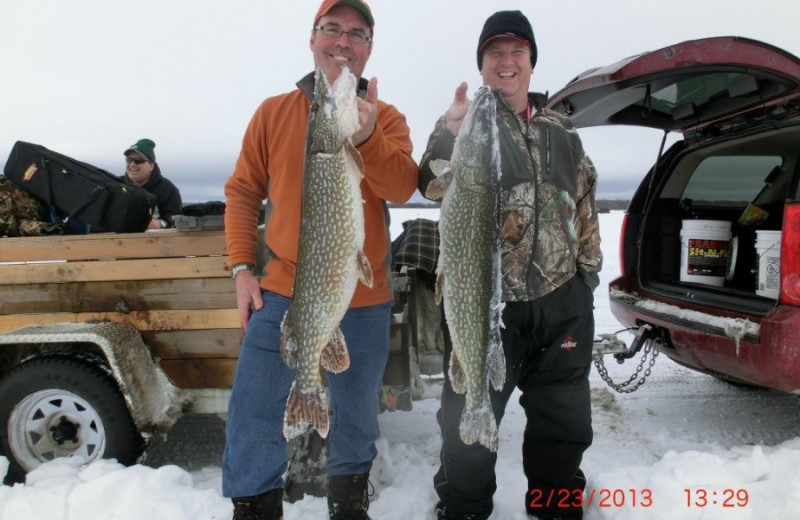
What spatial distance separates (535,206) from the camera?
2.78 metres

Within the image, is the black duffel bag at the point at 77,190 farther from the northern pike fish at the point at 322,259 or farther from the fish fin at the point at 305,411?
the fish fin at the point at 305,411

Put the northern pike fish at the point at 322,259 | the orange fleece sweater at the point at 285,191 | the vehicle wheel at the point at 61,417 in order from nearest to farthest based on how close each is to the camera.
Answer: the northern pike fish at the point at 322,259 < the orange fleece sweater at the point at 285,191 < the vehicle wheel at the point at 61,417

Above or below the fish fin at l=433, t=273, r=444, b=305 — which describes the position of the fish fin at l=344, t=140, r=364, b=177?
above

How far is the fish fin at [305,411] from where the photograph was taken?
7.73 ft

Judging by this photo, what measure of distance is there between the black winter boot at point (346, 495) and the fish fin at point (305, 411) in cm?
54

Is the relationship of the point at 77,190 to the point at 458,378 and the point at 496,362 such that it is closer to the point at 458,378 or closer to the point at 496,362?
the point at 458,378

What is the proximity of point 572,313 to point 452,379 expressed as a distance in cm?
78

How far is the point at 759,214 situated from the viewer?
15.1 ft

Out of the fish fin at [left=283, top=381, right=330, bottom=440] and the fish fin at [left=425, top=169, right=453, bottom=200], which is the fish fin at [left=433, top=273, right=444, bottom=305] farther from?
the fish fin at [left=283, top=381, right=330, bottom=440]

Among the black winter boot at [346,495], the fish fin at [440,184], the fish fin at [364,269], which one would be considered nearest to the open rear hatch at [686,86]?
the fish fin at [440,184]

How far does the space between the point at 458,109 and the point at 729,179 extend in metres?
3.64
